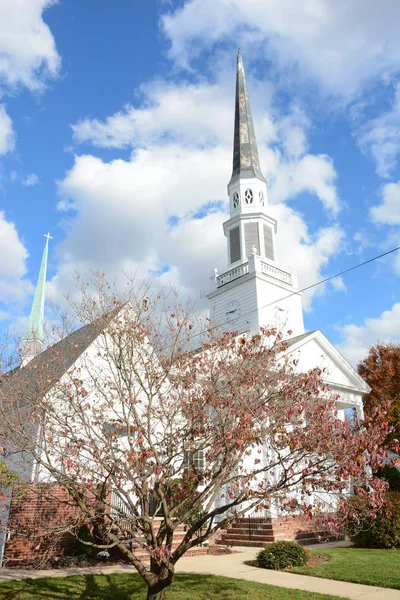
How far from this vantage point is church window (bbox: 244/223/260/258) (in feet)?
96.2

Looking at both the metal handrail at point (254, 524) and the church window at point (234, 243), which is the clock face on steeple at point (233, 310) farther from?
the metal handrail at point (254, 524)

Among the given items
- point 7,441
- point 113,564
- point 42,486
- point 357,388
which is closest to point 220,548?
point 113,564

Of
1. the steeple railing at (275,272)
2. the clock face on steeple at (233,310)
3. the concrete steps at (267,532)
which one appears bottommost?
the concrete steps at (267,532)

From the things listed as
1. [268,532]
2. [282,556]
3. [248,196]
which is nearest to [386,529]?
[268,532]

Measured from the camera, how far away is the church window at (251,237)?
29.3m

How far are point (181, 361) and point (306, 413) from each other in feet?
7.51

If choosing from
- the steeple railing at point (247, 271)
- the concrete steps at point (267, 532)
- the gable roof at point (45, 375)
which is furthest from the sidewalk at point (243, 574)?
the steeple railing at point (247, 271)

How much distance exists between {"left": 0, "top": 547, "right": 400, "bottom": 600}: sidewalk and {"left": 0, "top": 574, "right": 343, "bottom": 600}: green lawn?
1.69 ft

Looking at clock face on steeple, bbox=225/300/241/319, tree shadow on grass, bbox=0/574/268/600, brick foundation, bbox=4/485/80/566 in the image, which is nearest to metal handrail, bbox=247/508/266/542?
tree shadow on grass, bbox=0/574/268/600

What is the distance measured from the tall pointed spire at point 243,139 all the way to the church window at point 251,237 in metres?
4.12

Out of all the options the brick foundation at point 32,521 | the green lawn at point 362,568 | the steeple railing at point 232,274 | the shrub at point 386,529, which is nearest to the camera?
the green lawn at point 362,568

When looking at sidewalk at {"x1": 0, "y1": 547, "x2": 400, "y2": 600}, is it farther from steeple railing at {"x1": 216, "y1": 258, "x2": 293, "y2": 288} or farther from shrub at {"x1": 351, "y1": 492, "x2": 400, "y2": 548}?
steeple railing at {"x1": 216, "y1": 258, "x2": 293, "y2": 288}

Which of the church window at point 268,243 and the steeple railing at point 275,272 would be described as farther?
the church window at point 268,243

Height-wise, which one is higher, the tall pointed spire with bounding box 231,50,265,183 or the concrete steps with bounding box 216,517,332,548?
the tall pointed spire with bounding box 231,50,265,183
